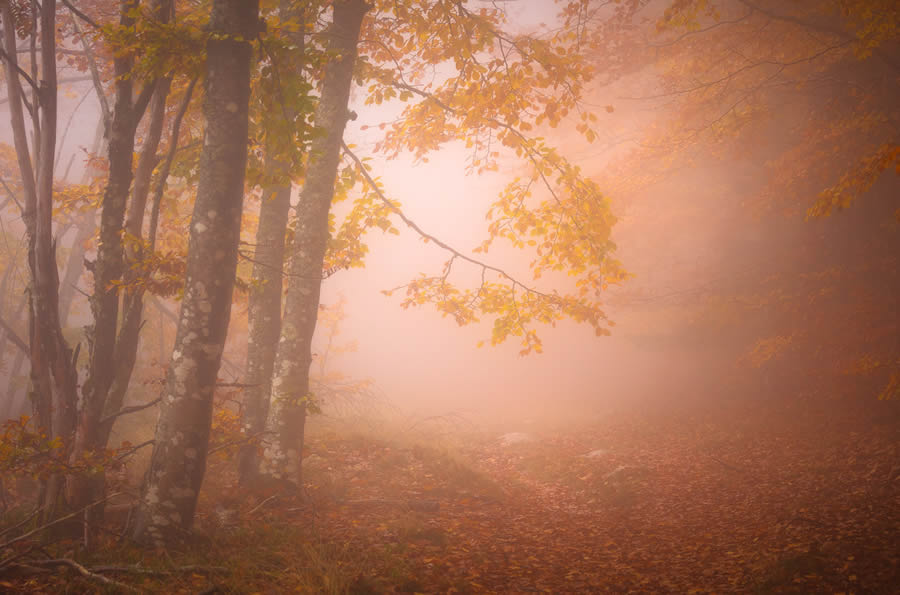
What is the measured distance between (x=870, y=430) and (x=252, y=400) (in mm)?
11580

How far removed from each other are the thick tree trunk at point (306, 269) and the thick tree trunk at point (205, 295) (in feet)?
5.45

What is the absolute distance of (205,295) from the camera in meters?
4.00

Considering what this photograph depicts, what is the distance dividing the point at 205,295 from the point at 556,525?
5271 mm

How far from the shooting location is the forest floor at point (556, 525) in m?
3.89

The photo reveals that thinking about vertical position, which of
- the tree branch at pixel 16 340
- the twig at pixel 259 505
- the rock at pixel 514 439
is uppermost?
the tree branch at pixel 16 340

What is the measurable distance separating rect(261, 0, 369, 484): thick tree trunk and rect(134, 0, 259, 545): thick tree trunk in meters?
1.66

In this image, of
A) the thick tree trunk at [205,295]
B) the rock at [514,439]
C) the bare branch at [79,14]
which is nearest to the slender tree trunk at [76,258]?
the bare branch at [79,14]

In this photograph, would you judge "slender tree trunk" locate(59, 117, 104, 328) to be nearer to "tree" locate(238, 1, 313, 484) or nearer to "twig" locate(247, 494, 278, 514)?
"tree" locate(238, 1, 313, 484)

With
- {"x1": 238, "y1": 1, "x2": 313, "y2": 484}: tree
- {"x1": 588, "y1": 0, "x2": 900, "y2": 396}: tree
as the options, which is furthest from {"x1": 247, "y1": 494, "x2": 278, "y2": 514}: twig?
{"x1": 588, "y1": 0, "x2": 900, "y2": 396}: tree

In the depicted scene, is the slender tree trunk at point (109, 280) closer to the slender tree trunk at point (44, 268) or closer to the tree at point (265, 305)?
the slender tree trunk at point (44, 268)

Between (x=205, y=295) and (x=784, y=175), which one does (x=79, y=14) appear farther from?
(x=784, y=175)

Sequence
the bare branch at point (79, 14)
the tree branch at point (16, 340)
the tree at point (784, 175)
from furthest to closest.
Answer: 1. the tree at point (784, 175)
2. the tree branch at point (16, 340)
3. the bare branch at point (79, 14)

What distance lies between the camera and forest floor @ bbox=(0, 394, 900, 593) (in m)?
3.89

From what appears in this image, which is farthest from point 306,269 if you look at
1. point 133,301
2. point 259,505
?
point 259,505
